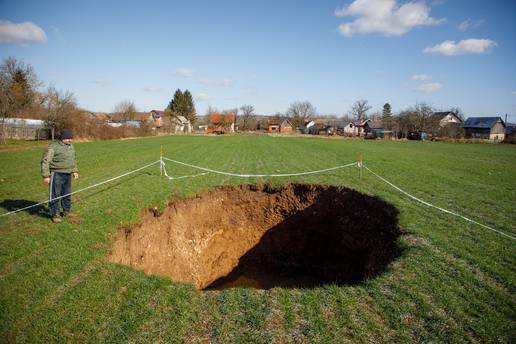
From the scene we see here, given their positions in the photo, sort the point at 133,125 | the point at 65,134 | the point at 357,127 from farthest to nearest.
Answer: the point at 357,127 < the point at 133,125 < the point at 65,134

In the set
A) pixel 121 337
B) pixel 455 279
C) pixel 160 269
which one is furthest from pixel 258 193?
pixel 121 337

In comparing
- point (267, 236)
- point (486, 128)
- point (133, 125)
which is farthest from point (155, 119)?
point (486, 128)

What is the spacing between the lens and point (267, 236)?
11.5m

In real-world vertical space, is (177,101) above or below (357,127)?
above

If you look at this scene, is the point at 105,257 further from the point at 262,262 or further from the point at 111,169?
the point at 111,169

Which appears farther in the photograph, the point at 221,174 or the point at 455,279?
the point at 221,174

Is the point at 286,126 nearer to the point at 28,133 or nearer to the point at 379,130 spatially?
the point at 379,130

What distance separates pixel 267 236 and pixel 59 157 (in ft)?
24.5

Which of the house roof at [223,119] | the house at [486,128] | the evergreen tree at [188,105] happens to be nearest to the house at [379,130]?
the house at [486,128]

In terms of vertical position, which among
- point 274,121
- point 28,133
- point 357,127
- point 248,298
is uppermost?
point 274,121

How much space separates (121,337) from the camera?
Answer: 3721 mm

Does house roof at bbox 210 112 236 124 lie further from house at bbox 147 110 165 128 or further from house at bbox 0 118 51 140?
house at bbox 0 118 51 140

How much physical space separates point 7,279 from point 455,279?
7608 mm

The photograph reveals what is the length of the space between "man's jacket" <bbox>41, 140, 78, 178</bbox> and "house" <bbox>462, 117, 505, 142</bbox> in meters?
75.7
